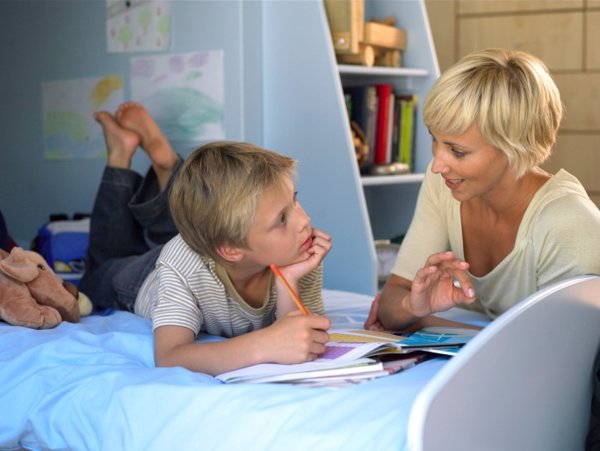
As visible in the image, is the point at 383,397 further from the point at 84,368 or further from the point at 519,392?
the point at 84,368

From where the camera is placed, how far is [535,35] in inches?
133

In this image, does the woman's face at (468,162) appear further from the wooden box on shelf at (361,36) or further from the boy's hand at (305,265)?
the wooden box on shelf at (361,36)

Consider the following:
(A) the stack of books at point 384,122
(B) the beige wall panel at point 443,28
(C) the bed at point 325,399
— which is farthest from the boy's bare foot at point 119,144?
(B) the beige wall panel at point 443,28

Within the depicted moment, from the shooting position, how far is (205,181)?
1524 mm

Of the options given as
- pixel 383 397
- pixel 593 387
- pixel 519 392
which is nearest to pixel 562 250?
pixel 593 387

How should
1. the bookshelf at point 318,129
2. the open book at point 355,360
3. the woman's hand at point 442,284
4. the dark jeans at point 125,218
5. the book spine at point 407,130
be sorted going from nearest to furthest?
the open book at point 355,360 → the woman's hand at point 442,284 → the dark jeans at point 125,218 → the bookshelf at point 318,129 → the book spine at point 407,130

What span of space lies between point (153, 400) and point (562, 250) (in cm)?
72

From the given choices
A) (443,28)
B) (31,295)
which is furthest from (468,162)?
(443,28)

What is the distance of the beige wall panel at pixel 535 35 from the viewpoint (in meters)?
3.31

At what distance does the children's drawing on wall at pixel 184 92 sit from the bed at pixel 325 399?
113cm

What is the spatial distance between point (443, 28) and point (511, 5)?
28cm

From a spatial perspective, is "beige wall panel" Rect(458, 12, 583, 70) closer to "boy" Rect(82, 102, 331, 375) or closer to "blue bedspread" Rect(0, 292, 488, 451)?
"boy" Rect(82, 102, 331, 375)

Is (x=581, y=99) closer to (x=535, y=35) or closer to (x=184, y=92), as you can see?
(x=535, y=35)

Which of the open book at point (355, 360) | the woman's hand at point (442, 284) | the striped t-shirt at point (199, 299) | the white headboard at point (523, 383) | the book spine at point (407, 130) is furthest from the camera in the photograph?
the book spine at point (407, 130)
